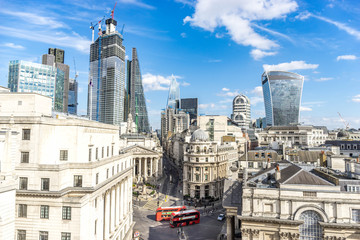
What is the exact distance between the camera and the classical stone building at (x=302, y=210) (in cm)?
3506

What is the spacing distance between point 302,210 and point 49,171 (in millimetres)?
37148

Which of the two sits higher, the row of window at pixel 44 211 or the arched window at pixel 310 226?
the row of window at pixel 44 211

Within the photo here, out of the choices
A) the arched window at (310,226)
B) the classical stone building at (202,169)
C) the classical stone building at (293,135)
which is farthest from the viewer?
the classical stone building at (293,135)

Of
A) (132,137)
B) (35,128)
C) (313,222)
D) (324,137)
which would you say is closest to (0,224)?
(35,128)

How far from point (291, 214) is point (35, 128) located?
39512 mm

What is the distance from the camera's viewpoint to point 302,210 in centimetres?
3625

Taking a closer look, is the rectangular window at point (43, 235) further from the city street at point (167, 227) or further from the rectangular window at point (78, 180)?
the city street at point (167, 227)

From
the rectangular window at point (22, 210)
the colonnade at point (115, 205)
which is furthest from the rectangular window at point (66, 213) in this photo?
the colonnade at point (115, 205)

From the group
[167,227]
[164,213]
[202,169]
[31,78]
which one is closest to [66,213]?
[167,227]

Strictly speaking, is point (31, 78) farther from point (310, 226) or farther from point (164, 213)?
point (310, 226)

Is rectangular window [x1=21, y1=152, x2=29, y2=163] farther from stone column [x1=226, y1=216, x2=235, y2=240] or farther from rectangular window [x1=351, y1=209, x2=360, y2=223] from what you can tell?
rectangular window [x1=351, y1=209, x2=360, y2=223]

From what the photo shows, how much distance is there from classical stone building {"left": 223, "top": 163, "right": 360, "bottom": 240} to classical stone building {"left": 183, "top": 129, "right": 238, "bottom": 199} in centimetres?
4473

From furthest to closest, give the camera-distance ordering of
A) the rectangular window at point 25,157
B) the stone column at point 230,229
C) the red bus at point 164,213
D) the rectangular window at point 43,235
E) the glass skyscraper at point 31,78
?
the glass skyscraper at point 31,78, the red bus at point 164,213, the stone column at point 230,229, the rectangular window at point 25,157, the rectangular window at point 43,235

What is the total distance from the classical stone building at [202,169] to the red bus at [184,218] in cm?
2086
